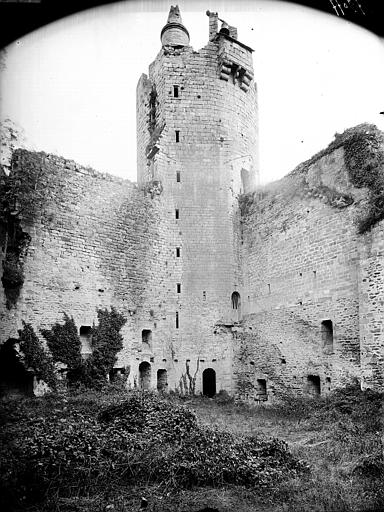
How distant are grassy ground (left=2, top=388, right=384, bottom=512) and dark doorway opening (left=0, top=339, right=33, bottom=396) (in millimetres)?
1547

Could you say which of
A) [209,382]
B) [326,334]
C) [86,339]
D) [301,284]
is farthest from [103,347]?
[326,334]

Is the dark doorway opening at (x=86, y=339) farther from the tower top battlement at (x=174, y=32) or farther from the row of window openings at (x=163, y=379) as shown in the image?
the tower top battlement at (x=174, y=32)

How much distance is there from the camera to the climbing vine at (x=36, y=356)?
1479 centimetres

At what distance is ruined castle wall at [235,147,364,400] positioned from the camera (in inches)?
588

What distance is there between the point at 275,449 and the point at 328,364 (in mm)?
7041

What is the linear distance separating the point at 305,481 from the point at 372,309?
688 cm

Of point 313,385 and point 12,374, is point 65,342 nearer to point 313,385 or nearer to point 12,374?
point 12,374

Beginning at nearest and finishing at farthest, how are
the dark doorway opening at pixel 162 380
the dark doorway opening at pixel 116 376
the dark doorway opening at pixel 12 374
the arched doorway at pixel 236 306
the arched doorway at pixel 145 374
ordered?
the dark doorway opening at pixel 12 374 < the dark doorway opening at pixel 116 376 < the arched doorway at pixel 145 374 < the dark doorway opening at pixel 162 380 < the arched doorway at pixel 236 306

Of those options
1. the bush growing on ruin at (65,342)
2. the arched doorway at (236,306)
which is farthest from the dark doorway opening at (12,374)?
the arched doorway at (236,306)

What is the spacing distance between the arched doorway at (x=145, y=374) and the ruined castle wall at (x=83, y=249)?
99 centimetres

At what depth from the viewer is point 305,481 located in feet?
25.1

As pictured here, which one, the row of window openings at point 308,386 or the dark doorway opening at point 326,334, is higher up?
the dark doorway opening at point 326,334

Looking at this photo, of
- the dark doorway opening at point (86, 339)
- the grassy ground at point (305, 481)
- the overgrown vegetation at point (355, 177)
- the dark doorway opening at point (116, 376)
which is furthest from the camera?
the dark doorway opening at point (116, 376)

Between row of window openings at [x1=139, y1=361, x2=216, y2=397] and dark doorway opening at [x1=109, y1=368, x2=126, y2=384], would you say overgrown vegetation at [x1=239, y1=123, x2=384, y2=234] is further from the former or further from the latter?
dark doorway opening at [x1=109, y1=368, x2=126, y2=384]
